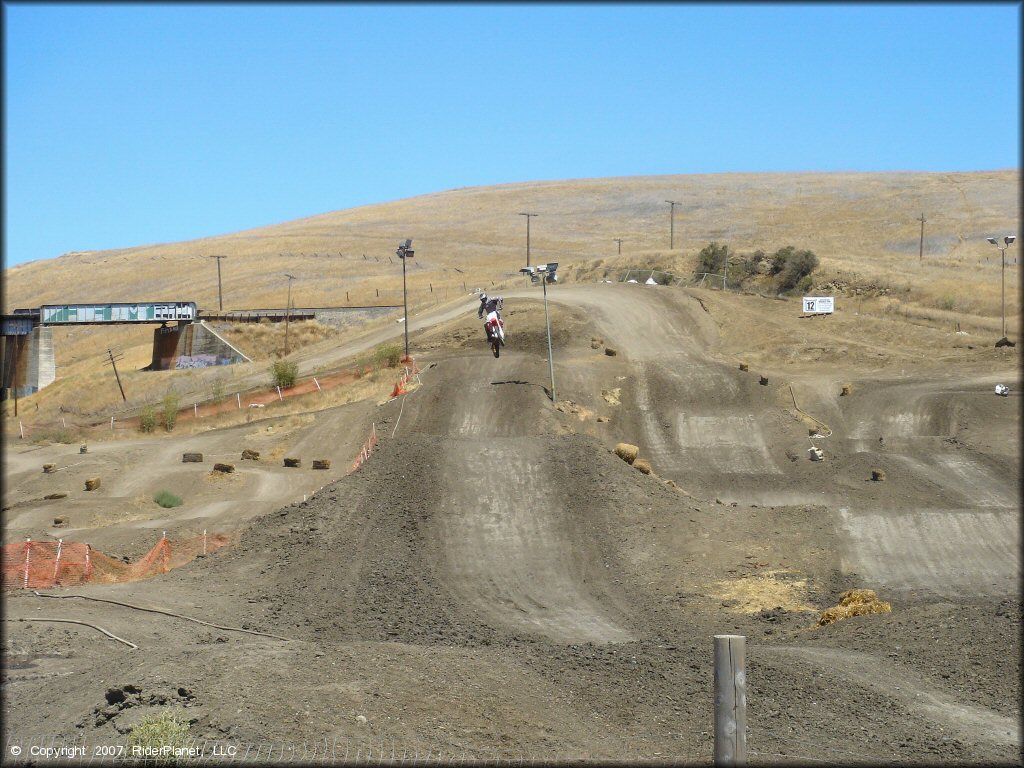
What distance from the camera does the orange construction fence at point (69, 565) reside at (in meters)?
24.5

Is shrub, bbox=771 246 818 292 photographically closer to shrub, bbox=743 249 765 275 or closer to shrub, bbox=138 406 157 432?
shrub, bbox=743 249 765 275

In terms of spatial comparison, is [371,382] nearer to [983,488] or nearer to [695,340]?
[695,340]

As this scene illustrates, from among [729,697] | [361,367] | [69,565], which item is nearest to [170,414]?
[361,367]

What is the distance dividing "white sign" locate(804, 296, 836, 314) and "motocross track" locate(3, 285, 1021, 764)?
1288 cm

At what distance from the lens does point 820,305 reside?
6419cm

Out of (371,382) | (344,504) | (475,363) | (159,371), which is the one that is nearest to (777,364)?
(475,363)

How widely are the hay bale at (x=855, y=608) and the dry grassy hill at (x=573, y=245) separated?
4610cm

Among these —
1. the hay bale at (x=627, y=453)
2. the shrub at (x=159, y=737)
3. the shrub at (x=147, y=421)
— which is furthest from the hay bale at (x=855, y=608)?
the shrub at (x=147, y=421)

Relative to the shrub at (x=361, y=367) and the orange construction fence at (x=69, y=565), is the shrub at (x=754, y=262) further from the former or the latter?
the orange construction fence at (x=69, y=565)

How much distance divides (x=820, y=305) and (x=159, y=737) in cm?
5793

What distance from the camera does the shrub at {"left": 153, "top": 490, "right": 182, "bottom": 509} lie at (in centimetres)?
3559

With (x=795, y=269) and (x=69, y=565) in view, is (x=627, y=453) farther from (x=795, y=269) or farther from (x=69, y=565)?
(x=795, y=269)

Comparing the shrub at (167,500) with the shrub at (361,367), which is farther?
the shrub at (361,367)

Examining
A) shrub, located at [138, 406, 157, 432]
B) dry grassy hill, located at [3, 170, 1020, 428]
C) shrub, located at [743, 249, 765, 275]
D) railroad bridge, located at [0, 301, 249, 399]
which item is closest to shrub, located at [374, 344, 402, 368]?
shrub, located at [138, 406, 157, 432]
